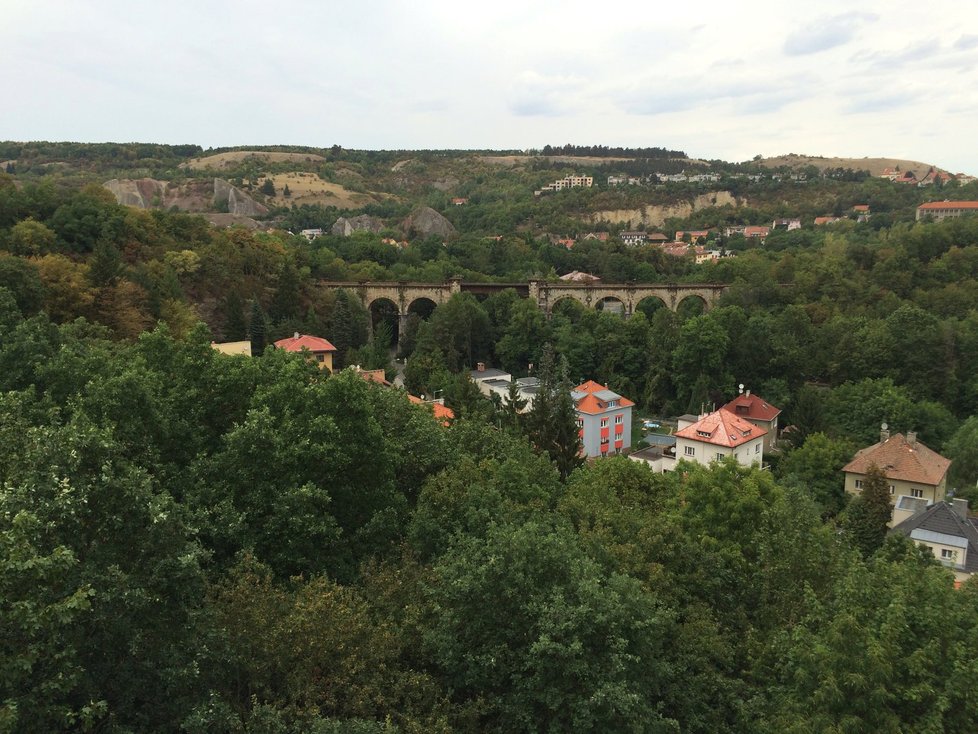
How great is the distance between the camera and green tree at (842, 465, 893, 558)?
25969mm

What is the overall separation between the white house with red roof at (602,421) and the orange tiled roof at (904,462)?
1185 cm

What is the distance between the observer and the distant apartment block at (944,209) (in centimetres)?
9850

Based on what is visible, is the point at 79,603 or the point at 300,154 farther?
the point at 300,154

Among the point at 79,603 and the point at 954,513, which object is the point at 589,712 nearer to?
the point at 79,603

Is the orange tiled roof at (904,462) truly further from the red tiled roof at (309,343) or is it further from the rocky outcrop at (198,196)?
the rocky outcrop at (198,196)

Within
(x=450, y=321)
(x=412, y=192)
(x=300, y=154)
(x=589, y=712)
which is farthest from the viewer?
(x=300, y=154)

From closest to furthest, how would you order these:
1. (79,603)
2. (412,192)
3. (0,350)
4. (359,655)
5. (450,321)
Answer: (79,603)
(359,655)
(0,350)
(450,321)
(412,192)

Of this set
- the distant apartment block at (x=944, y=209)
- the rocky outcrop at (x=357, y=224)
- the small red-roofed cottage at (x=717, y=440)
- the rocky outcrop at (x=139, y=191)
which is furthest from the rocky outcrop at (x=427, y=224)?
the small red-roofed cottage at (x=717, y=440)

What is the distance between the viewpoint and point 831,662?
855 centimetres

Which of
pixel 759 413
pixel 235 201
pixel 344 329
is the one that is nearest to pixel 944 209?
pixel 759 413

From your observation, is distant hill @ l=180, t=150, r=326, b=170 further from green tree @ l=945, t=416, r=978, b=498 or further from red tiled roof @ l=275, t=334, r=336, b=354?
green tree @ l=945, t=416, r=978, b=498

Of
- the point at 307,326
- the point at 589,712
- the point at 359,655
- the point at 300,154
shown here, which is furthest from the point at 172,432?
the point at 300,154

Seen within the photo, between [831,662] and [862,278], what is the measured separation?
5741 cm

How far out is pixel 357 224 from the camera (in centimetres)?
11356
